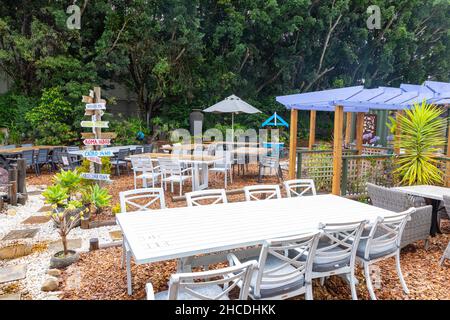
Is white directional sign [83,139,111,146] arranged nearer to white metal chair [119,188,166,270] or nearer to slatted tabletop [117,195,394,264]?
white metal chair [119,188,166,270]

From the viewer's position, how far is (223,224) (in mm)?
2658

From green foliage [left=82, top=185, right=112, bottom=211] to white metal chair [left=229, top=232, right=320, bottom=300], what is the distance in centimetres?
321

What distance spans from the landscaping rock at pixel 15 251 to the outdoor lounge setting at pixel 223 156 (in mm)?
25

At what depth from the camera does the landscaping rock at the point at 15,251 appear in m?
3.73

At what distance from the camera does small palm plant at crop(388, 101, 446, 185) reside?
18.0 ft

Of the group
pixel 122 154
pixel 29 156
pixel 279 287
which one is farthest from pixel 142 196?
pixel 29 156

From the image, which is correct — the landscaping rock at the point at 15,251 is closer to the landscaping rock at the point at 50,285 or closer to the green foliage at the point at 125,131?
the landscaping rock at the point at 50,285

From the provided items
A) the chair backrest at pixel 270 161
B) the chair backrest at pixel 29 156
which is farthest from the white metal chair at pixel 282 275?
the chair backrest at pixel 29 156

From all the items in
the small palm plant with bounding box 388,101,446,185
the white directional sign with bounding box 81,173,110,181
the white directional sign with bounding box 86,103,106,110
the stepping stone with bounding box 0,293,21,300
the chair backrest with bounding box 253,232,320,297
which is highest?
the white directional sign with bounding box 86,103,106,110

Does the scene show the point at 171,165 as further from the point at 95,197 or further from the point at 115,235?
the point at 115,235

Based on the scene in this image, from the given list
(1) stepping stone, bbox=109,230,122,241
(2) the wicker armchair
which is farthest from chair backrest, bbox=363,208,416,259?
(1) stepping stone, bbox=109,230,122,241

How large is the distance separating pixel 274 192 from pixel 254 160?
4975 mm

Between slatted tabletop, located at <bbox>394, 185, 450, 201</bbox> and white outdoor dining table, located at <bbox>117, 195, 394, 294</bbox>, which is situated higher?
white outdoor dining table, located at <bbox>117, 195, 394, 294</bbox>

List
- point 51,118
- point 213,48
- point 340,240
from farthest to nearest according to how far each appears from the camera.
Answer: point 213,48 → point 51,118 → point 340,240
